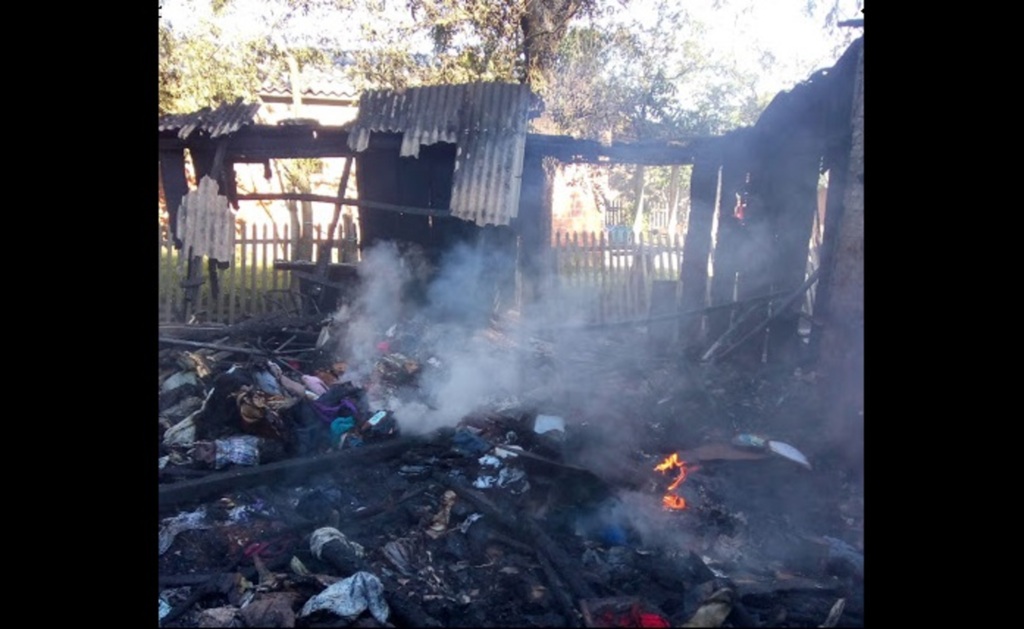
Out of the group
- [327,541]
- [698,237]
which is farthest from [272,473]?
[698,237]

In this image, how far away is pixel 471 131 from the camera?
8.91m

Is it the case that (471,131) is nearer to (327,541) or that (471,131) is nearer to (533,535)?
(533,535)

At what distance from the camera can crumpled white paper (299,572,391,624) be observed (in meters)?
3.48

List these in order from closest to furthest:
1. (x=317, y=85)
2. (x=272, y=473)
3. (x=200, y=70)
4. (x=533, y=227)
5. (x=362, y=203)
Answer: (x=272, y=473) → (x=362, y=203) → (x=533, y=227) → (x=200, y=70) → (x=317, y=85)

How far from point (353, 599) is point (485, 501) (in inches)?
55.2

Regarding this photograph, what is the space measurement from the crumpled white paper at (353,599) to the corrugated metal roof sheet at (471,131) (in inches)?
232

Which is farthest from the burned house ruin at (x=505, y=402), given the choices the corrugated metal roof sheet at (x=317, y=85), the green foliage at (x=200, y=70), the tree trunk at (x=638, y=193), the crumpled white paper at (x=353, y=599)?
the tree trunk at (x=638, y=193)

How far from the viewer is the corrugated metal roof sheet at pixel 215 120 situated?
8836mm

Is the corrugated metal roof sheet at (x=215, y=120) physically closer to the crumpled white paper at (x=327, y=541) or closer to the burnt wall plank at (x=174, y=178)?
the burnt wall plank at (x=174, y=178)

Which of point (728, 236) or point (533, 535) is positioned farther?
point (728, 236)
